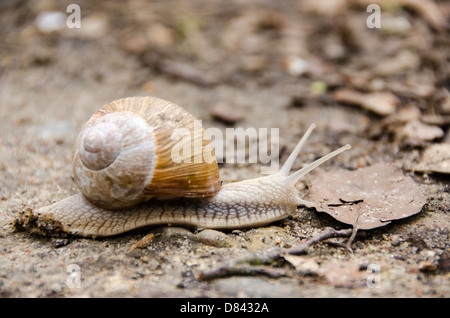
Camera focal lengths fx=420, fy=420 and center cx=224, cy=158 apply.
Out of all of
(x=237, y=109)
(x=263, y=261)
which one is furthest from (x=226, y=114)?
(x=263, y=261)

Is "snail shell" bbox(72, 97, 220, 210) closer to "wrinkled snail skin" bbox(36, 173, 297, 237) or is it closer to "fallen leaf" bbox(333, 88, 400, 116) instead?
"wrinkled snail skin" bbox(36, 173, 297, 237)

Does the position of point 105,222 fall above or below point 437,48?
below

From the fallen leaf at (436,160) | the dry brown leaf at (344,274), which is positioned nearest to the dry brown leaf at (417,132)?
the fallen leaf at (436,160)
